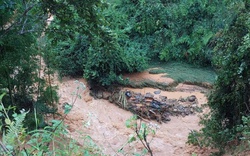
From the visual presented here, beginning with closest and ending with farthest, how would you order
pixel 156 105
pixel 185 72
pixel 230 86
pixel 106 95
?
pixel 230 86 → pixel 156 105 → pixel 106 95 → pixel 185 72

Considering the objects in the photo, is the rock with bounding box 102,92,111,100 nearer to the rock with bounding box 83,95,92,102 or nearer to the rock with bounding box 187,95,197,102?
the rock with bounding box 83,95,92,102

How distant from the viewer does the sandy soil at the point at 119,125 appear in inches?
253

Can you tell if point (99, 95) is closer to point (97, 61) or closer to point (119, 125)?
point (97, 61)

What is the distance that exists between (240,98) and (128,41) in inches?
250

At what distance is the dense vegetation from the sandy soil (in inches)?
25.1

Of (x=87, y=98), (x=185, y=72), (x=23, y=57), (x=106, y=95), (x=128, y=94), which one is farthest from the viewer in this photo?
(x=185, y=72)

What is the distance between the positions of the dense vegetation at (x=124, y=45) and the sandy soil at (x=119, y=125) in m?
0.64

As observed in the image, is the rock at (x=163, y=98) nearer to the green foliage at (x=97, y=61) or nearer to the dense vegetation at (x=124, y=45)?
the green foliage at (x=97, y=61)

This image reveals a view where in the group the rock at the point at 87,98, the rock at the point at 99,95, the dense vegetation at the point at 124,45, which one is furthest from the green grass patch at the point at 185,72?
the rock at the point at 87,98

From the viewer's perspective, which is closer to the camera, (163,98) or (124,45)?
(163,98)

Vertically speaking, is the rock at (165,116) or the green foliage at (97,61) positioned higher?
the green foliage at (97,61)

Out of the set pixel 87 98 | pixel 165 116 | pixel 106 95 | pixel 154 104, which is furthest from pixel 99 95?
pixel 165 116

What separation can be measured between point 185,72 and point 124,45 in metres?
2.28

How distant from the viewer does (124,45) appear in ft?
35.8
